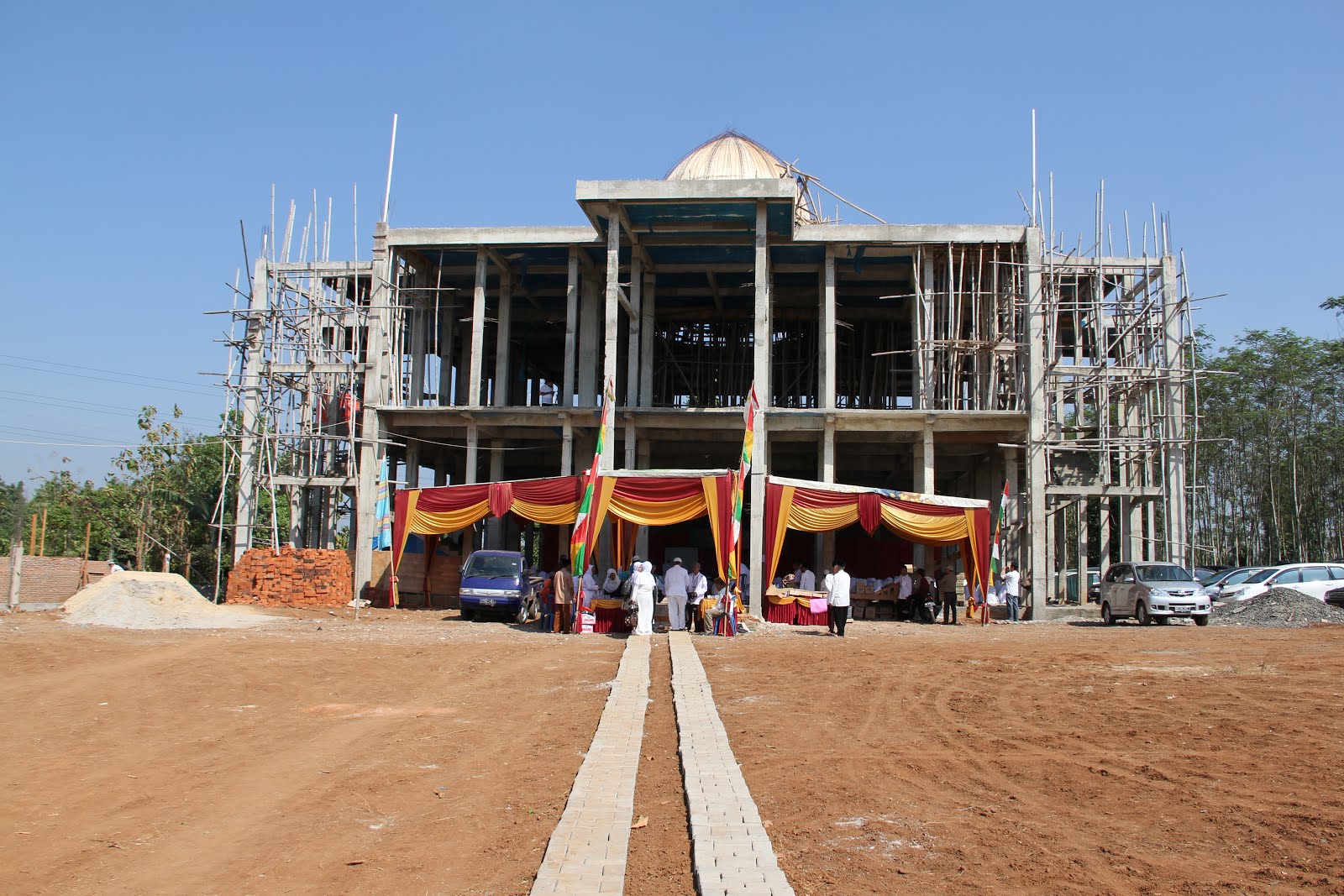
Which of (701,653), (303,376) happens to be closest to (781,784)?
(701,653)

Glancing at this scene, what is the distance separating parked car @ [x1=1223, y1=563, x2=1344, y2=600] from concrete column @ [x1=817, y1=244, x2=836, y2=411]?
34.3ft

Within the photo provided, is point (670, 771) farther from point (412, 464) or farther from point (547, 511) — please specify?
point (412, 464)

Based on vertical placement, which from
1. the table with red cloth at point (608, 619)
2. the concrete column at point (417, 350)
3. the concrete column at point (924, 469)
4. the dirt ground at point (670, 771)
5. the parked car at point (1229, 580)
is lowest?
the dirt ground at point (670, 771)

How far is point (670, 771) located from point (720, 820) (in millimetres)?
1640

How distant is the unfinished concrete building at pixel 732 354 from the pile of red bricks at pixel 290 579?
1.15 metres

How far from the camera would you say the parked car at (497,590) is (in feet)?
77.2

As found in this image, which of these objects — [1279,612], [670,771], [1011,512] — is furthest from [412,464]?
[670,771]

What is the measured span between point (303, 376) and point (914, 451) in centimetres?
1821

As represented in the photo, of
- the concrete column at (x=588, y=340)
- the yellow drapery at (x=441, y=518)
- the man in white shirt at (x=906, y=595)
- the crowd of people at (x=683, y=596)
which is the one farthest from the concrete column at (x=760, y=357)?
the yellow drapery at (x=441, y=518)

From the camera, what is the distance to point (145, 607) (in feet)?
70.5

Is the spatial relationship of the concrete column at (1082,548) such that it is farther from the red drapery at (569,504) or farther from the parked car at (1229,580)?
the red drapery at (569,504)

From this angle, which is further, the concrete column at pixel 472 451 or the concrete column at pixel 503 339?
the concrete column at pixel 503 339

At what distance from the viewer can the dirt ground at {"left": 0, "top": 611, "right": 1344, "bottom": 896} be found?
567cm

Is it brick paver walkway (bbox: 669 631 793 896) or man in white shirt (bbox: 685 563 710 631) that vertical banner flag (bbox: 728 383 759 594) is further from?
brick paver walkway (bbox: 669 631 793 896)
